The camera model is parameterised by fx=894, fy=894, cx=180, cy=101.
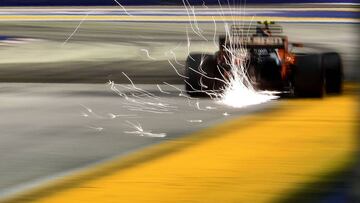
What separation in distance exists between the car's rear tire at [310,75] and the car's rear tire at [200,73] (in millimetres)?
1167

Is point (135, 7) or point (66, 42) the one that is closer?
point (66, 42)

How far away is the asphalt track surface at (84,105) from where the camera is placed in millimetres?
8000

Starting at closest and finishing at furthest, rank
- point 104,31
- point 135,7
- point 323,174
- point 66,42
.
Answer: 1. point 323,174
2. point 66,42
3. point 104,31
4. point 135,7

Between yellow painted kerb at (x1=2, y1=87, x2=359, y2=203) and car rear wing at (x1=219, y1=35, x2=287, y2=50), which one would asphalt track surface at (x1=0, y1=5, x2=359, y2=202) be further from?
car rear wing at (x1=219, y1=35, x2=287, y2=50)

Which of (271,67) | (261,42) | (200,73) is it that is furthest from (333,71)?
(200,73)

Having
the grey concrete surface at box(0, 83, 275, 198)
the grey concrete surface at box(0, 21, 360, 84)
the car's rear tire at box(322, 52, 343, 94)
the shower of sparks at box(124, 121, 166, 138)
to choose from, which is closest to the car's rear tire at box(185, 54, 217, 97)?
the grey concrete surface at box(0, 83, 275, 198)

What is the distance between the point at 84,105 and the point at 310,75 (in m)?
3.12

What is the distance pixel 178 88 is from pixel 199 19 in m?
26.0

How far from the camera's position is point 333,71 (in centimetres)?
1245

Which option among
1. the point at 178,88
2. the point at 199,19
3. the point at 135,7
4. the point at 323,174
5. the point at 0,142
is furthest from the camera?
the point at 135,7

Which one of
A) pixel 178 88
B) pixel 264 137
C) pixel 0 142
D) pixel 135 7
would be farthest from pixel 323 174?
pixel 135 7

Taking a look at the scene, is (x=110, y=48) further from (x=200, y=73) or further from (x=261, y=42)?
(x=261, y=42)

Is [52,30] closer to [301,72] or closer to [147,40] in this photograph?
[147,40]

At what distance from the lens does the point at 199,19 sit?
132ft
